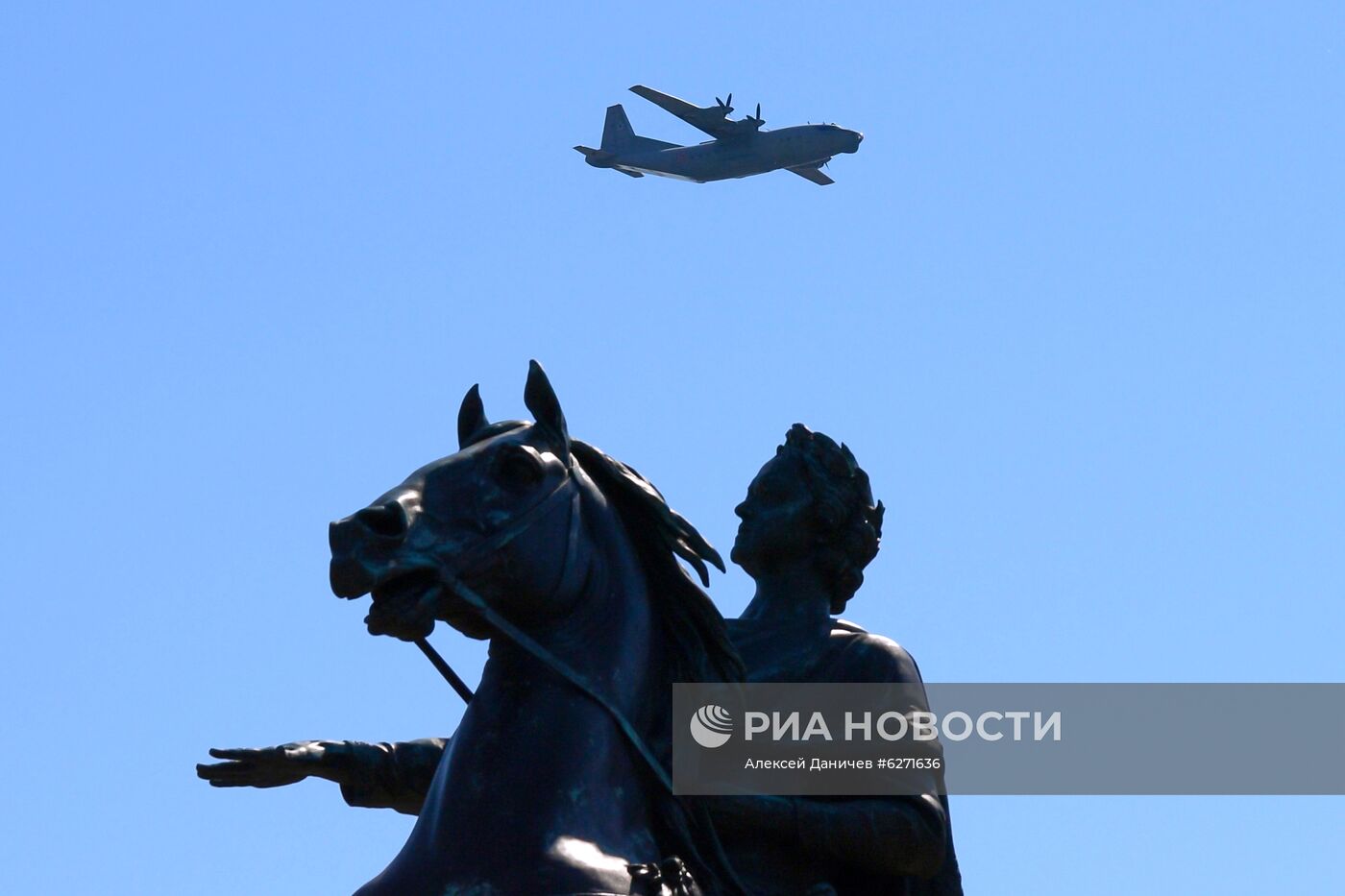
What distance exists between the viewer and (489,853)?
313 inches

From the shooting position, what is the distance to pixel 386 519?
8.04 m

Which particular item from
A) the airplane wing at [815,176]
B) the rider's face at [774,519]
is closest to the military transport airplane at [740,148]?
the airplane wing at [815,176]

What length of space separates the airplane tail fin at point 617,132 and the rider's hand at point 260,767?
86287 millimetres

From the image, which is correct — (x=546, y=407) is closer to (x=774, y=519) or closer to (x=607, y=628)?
(x=607, y=628)

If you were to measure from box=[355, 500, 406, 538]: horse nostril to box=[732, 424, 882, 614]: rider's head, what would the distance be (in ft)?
9.11

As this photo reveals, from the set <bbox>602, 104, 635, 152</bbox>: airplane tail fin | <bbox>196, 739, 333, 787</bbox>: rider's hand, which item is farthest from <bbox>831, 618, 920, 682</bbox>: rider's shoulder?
<bbox>602, 104, 635, 152</bbox>: airplane tail fin

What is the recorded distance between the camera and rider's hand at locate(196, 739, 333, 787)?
Answer: 28.2ft

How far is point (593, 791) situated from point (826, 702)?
6.38 ft

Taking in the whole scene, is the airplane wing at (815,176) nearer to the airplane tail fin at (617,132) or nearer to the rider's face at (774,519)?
the airplane tail fin at (617,132)

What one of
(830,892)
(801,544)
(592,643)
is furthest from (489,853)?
(801,544)

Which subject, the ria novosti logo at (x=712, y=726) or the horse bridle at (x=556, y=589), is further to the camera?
the ria novosti logo at (x=712, y=726)

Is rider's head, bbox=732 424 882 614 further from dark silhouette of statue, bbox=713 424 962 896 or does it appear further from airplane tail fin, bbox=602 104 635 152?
airplane tail fin, bbox=602 104 635 152

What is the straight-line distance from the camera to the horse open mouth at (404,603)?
8.05 m

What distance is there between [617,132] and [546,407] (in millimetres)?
89147
